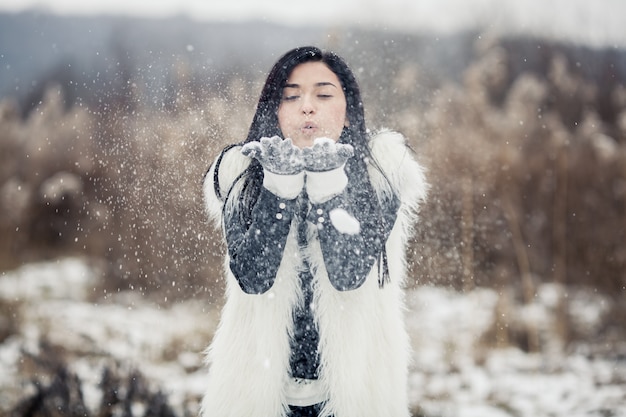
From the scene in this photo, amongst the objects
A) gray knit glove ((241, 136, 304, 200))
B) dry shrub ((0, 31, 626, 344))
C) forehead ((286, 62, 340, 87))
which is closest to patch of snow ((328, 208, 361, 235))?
gray knit glove ((241, 136, 304, 200))

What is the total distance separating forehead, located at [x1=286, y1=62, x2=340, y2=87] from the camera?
1.36 metres

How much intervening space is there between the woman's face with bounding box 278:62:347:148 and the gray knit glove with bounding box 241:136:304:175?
17cm

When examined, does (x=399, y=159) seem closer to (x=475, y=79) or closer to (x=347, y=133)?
(x=347, y=133)

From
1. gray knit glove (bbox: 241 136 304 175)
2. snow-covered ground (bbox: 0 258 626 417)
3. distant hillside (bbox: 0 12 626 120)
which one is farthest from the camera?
snow-covered ground (bbox: 0 258 626 417)

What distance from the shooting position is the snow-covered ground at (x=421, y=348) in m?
2.86

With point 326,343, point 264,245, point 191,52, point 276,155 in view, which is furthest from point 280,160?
point 191,52

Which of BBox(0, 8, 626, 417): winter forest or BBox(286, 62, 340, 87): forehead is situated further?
BBox(0, 8, 626, 417): winter forest

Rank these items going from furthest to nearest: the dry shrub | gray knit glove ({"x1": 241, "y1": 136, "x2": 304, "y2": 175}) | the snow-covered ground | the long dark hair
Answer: the dry shrub < the snow-covered ground < the long dark hair < gray knit glove ({"x1": 241, "y1": 136, "x2": 304, "y2": 175})

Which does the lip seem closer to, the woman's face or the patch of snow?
the woman's face

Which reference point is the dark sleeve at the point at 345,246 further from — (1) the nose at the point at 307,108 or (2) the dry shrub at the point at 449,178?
(2) the dry shrub at the point at 449,178

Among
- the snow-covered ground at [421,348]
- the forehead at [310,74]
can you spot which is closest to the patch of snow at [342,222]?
the forehead at [310,74]

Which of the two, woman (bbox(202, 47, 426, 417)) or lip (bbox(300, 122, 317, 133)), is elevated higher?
lip (bbox(300, 122, 317, 133))

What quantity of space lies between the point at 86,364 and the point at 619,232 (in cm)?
346

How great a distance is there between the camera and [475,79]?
3.24m
